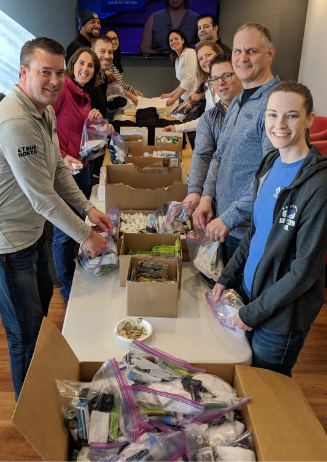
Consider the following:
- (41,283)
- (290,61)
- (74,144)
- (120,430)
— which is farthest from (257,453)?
(290,61)

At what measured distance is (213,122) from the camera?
2045 millimetres

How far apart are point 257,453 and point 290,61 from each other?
6368mm

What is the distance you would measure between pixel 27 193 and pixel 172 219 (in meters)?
0.76

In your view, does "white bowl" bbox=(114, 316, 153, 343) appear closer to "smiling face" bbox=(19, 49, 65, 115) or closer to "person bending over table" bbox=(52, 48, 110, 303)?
"smiling face" bbox=(19, 49, 65, 115)

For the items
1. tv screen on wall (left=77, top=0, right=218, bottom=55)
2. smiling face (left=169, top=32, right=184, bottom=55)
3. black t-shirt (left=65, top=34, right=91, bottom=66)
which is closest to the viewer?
black t-shirt (left=65, top=34, right=91, bottom=66)

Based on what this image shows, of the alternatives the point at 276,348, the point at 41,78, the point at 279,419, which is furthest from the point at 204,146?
the point at 279,419

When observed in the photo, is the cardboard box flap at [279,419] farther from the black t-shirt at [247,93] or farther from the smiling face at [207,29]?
the smiling face at [207,29]

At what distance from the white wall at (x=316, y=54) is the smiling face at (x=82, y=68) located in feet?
11.8

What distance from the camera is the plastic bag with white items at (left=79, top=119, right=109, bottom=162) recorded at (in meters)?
2.60

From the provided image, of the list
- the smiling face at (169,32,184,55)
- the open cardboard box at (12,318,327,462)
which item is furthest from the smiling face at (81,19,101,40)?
the open cardboard box at (12,318,327,462)

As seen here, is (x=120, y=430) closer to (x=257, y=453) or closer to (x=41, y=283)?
(x=257, y=453)

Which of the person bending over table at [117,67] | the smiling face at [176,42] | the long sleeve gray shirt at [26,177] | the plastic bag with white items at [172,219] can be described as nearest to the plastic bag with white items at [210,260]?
the plastic bag with white items at [172,219]

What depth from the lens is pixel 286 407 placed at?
1074mm

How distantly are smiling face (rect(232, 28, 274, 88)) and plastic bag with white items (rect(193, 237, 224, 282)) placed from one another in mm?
700
